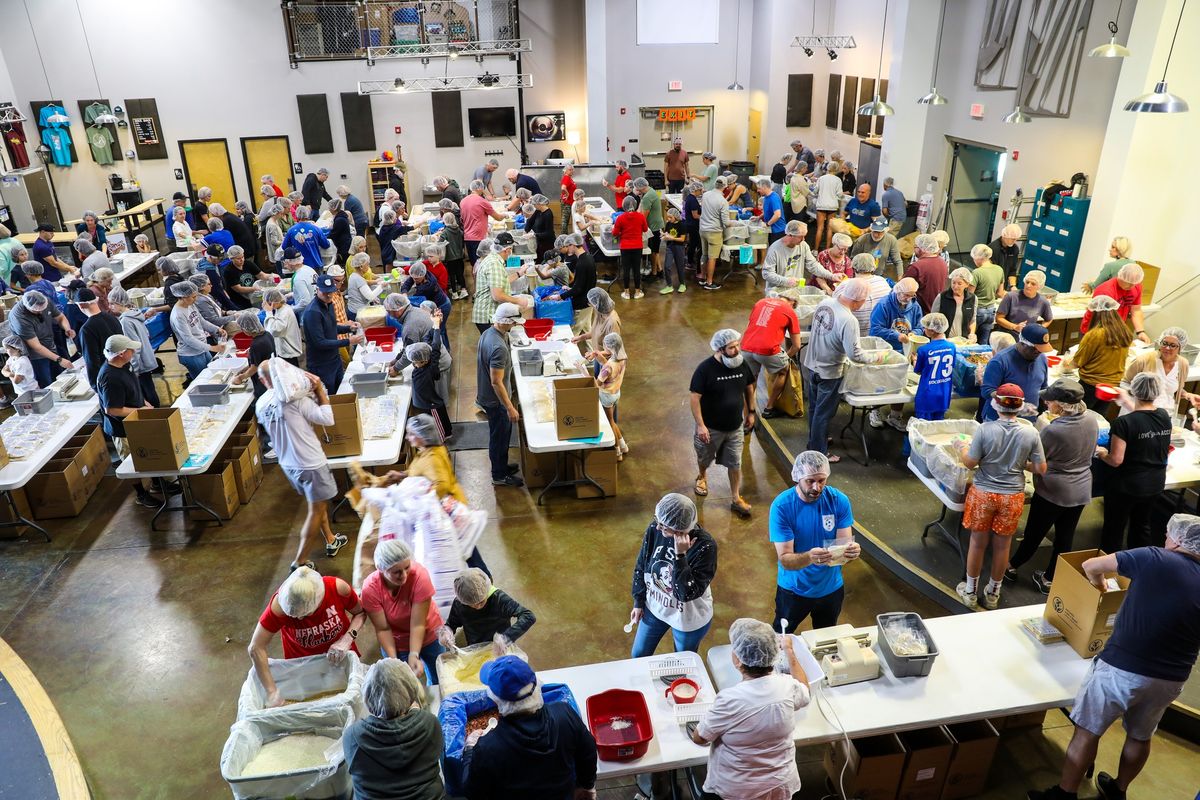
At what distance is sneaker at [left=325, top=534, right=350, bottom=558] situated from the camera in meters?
5.90

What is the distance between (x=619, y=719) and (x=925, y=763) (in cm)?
147

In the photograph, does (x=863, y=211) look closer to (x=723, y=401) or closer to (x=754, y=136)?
(x=723, y=401)

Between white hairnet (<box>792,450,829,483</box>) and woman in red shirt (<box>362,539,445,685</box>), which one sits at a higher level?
white hairnet (<box>792,450,829,483</box>)

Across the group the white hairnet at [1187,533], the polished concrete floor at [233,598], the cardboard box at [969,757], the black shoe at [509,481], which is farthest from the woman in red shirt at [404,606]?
the white hairnet at [1187,533]

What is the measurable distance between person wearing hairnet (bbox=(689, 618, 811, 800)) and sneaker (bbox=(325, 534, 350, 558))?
3653mm

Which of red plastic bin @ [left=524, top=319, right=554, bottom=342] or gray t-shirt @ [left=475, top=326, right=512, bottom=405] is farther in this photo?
red plastic bin @ [left=524, top=319, right=554, bottom=342]

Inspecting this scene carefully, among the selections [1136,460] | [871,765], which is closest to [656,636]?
[871,765]

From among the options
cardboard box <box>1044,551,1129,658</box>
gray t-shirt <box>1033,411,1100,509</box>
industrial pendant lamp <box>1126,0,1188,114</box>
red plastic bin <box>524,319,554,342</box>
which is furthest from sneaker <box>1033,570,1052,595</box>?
red plastic bin <box>524,319,554,342</box>

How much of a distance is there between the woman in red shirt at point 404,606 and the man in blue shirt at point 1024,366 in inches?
157

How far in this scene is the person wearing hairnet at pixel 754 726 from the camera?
2.93 meters

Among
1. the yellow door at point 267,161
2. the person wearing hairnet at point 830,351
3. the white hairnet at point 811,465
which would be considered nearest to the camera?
the white hairnet at point 811,465

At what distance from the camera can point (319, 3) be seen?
1512 cm

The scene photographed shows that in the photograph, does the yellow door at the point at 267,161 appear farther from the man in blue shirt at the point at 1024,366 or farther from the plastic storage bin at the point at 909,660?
the plastic storage bin at the point at 909,660

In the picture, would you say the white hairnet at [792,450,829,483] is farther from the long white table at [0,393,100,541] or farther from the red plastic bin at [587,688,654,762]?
the long white table at [0,393,100,541]
